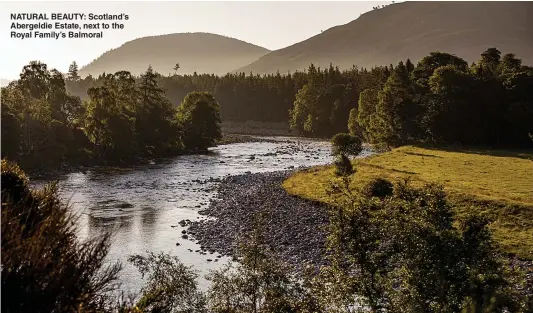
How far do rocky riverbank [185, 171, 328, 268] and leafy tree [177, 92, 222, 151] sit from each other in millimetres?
47203

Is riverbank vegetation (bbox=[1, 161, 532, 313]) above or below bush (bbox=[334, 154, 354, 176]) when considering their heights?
above

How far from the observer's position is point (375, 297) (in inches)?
637

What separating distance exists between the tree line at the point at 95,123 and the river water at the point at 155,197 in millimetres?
6497

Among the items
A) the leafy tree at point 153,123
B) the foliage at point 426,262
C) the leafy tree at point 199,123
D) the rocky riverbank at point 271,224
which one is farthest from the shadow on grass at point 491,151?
the foliage at point 426,262

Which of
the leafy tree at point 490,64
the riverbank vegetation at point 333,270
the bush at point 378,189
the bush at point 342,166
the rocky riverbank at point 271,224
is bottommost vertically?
the rocky riverbank at point 271,224

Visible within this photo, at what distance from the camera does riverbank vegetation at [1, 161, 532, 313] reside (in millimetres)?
12016

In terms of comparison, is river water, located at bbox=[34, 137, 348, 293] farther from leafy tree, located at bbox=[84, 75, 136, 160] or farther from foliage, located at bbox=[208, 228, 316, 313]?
leafy tree, located at bbox=[84, 75, 136, 160]

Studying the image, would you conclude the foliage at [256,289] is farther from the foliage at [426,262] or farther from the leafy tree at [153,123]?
the leafy tree at [153,123]

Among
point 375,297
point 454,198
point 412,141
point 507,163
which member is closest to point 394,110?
point 412,141

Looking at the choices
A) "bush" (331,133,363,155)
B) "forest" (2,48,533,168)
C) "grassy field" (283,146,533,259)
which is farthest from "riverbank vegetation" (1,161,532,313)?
"forest" (2,48,533,168)

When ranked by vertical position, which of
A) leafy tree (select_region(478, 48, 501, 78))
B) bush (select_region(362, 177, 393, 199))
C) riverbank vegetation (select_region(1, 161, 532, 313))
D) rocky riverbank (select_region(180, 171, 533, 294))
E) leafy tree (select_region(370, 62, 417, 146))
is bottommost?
rocky riverbank (select_region(180, 171, 533, 294))

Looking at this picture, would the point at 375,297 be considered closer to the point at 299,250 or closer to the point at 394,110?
the point at 299,250

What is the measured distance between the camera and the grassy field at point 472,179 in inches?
→ 1546

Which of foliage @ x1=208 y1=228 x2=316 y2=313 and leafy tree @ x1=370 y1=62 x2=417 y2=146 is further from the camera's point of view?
leafy tree @ x1=370 y1=62 x2=417 y2=146
